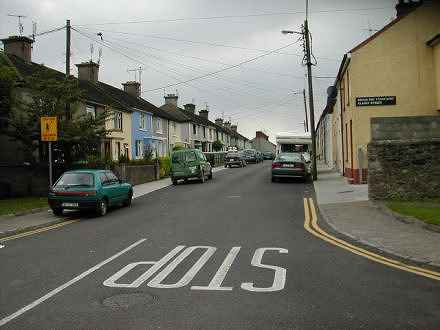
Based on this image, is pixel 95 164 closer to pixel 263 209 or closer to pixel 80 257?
pixel 263 209

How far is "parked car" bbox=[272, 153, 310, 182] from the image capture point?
2688 cm

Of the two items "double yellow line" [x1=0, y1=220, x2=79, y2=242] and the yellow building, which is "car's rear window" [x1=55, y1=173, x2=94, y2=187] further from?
the yellow building

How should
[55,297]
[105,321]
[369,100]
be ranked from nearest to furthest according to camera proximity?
[105,321], [55,297], [369,100]

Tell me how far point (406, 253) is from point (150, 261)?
180 inches

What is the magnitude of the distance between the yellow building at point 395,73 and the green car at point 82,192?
40.4 feet

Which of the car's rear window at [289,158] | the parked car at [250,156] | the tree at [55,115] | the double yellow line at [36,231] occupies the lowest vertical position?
the double yellow line at [36,231]

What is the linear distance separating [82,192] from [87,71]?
31589mm

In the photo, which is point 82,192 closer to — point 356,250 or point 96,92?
point 356,250

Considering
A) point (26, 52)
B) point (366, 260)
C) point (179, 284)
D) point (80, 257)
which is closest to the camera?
point (179, 284)

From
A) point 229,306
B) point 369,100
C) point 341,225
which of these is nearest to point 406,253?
point 341,225

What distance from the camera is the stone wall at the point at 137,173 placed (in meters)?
27.4

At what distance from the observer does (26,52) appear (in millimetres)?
33625

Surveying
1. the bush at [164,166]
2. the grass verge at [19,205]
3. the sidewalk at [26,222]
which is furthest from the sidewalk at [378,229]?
the bush at [164,166]

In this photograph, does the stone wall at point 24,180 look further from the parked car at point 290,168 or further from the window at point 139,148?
the window at point 139,148
